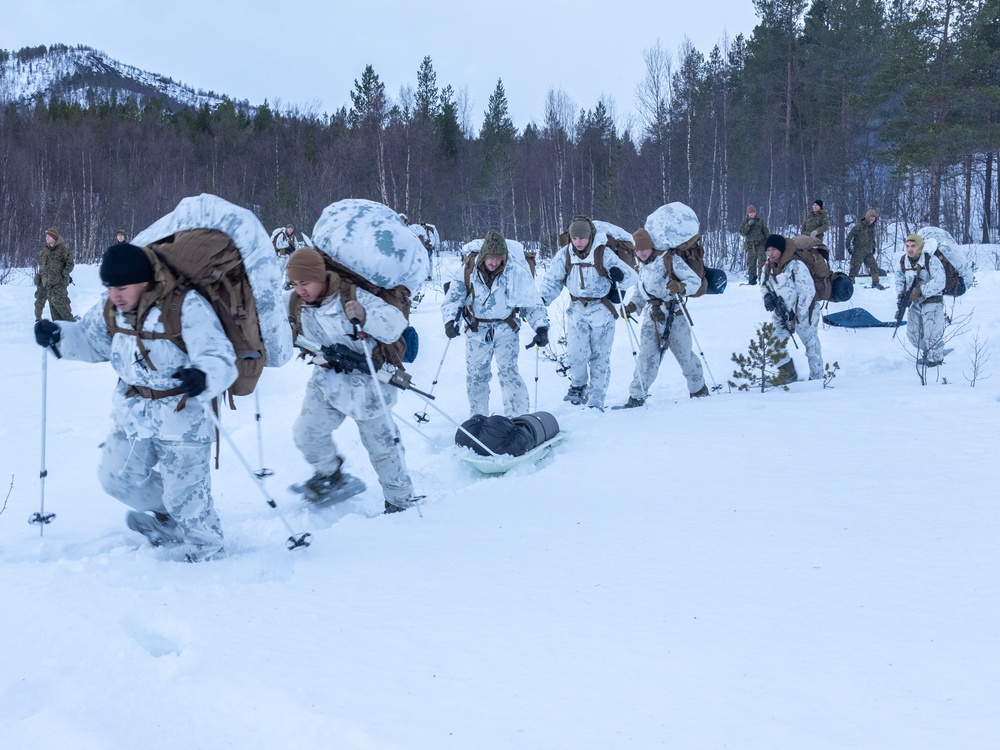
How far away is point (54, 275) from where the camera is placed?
12.3m

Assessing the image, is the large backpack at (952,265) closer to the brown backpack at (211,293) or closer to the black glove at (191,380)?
the brown backpack at (211,293)

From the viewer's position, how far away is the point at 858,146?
87.6 ft

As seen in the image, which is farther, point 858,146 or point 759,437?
point 858,146

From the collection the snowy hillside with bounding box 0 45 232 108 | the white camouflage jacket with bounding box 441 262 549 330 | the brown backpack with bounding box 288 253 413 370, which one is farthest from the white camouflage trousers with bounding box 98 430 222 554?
the snowy hillside with bounding box 0 45 232 108

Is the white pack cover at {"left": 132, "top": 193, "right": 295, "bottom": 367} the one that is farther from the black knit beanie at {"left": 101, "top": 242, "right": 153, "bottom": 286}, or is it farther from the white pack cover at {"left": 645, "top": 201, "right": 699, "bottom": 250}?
the white pack cover at {"left": 645, "top": 201, "right": 699, "bottom": 250}

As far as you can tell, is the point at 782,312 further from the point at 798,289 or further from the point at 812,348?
the point at 812,348

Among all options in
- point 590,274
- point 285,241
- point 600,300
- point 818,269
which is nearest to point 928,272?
point 818,269

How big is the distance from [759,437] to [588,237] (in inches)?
107

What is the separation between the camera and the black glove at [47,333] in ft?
10.9

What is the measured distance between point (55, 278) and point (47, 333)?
1064cm

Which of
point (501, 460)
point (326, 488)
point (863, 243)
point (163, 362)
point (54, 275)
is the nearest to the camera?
point (163, 362)

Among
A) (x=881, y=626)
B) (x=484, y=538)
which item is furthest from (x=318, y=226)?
(x=881, y=626)

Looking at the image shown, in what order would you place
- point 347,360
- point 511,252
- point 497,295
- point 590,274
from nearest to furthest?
point 347,360 → point 497,295 → point 511,252 → point 590,274

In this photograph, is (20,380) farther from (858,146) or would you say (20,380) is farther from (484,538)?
(858,146)
